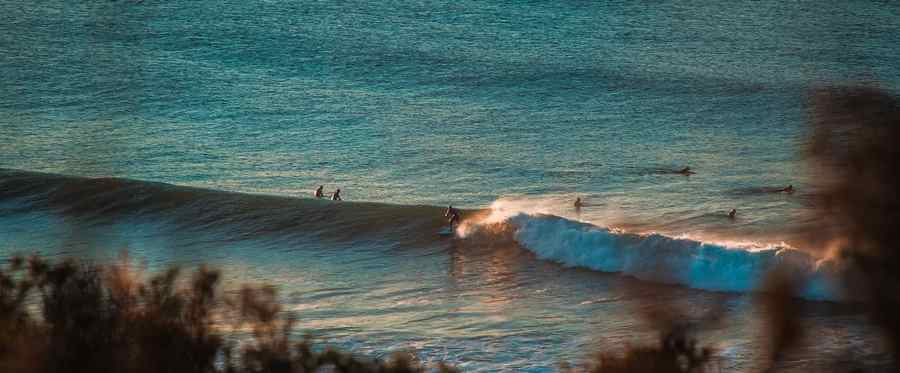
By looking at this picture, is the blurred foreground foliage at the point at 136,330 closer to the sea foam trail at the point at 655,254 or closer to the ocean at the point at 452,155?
the ocean at the point at 452,155

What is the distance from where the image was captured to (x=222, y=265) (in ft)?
60.6

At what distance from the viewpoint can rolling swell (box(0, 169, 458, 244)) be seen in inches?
821

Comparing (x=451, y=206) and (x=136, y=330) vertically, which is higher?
(x=136, y=330)

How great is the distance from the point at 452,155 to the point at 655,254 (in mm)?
9075

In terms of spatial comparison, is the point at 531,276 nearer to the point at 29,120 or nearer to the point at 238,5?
the point at 29,120

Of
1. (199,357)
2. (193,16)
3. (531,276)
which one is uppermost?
(193,16)

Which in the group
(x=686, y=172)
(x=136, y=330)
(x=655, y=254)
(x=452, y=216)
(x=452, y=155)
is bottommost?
(x=655, y=254)

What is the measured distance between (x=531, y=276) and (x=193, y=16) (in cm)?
2781

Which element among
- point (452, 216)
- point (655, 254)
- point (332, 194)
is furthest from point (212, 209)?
point (655, 254)

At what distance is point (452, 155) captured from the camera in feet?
86.4

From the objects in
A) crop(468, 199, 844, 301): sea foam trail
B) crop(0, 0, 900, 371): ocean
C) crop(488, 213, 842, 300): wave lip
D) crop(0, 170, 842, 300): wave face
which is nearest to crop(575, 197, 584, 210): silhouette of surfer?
crop(0, 0, 900, 371): ocean

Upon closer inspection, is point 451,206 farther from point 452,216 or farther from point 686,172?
point 686,172

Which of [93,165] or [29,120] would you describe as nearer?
[93,165]

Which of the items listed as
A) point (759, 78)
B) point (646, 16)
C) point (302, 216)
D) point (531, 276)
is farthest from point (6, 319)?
point (646, 16)
